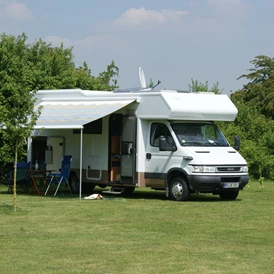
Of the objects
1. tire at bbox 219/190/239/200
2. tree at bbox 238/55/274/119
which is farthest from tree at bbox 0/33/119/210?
tree at bbox 238/55/274/119

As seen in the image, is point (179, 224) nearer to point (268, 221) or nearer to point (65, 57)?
point (268, 221)

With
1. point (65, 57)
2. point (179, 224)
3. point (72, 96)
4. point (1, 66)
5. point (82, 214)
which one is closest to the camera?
point (179, 224)

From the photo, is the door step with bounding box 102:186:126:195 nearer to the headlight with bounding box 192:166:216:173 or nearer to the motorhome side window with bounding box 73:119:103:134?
the motorhome side window with bounding box 73:119:103:134

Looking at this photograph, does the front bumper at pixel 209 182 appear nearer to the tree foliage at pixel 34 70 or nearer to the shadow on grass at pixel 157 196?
the shadow on grass at pixel 157 196

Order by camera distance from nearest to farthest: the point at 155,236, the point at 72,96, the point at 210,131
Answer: the point at 155,236 < the point at 210,131 < the point at 72,96

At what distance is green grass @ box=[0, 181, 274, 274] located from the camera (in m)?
9.91

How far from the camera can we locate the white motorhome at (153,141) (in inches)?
727

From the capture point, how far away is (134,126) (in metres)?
19.7

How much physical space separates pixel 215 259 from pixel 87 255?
1.71 meters

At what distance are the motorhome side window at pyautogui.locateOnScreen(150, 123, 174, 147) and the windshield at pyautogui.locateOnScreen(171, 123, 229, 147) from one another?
0.72 ft

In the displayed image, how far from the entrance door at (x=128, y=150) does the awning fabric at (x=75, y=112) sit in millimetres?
593

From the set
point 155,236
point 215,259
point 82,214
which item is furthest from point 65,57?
point 215,259

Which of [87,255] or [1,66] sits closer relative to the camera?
[87,255]

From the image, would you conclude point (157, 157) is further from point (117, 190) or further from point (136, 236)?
point (136, 236)
